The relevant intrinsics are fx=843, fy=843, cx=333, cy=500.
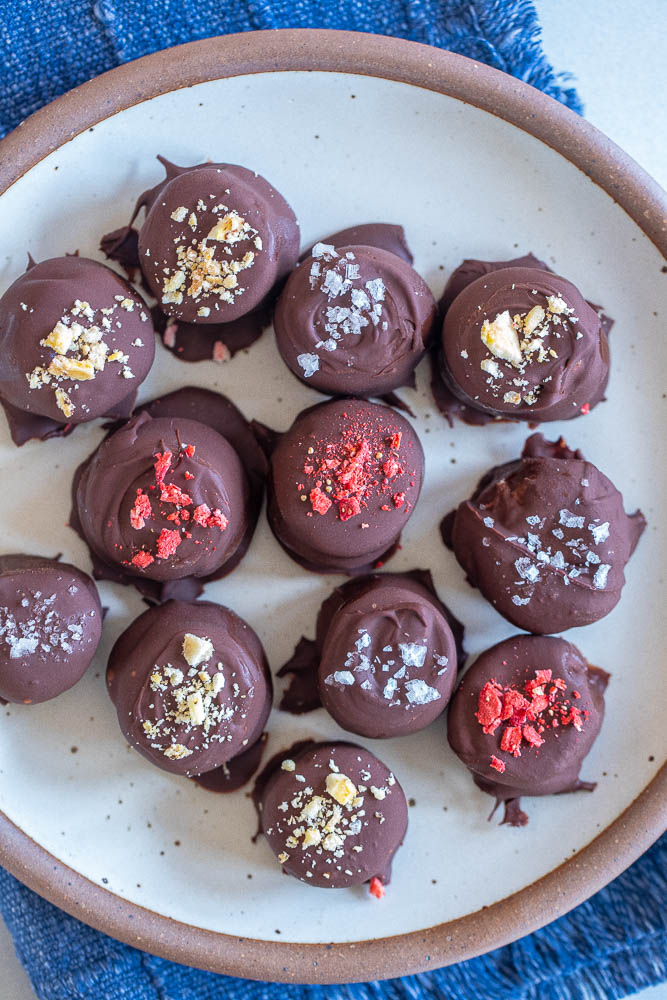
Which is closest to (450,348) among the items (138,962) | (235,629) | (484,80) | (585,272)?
(585,272)

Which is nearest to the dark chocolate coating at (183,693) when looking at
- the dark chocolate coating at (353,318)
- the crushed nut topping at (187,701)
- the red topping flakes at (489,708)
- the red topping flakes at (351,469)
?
the crushed nut topping at (187,701)

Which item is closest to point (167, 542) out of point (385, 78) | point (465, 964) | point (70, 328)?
point (70, 328)

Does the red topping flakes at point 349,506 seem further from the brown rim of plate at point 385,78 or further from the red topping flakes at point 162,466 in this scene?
the brown rim of plate at point 385,78

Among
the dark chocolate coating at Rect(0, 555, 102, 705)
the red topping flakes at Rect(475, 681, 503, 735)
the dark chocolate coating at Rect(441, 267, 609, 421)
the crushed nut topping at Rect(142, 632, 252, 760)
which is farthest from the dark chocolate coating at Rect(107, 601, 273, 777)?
the dark chocolate coating at Rect(441, 267, 609, 421)

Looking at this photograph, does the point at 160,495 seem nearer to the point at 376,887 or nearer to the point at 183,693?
the point at 183,693

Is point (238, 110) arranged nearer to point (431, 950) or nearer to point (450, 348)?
point (450, 348)

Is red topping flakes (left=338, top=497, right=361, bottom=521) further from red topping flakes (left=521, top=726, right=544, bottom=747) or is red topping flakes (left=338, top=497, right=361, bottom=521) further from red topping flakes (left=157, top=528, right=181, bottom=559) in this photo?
red topping flakes (left=521, top=726, right=544, bottom=747)
